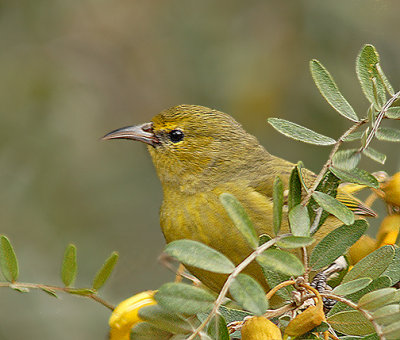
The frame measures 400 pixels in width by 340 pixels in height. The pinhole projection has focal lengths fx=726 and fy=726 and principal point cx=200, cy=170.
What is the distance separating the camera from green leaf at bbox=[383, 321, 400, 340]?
1.50 meters

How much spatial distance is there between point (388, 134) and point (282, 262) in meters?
0.57

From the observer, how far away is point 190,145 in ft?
11.3

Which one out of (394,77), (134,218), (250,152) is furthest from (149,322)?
(134,218)

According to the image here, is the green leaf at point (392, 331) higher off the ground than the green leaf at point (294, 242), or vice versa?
the green leaf at point (294, 242)

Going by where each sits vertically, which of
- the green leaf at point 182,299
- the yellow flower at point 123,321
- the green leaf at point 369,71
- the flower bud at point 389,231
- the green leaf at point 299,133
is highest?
the green leaf at point 369,71

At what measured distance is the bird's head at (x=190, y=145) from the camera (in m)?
3.39

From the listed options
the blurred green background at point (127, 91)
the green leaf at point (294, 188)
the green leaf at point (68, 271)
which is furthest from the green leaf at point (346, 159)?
the blurred green background at point (127, 91)

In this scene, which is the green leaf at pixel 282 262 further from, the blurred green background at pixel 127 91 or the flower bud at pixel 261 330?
the blurred green background at pixel 127 91

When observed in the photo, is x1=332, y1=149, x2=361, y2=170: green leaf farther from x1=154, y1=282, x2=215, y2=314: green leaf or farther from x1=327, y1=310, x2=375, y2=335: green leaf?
x1=154, y1=282, x2=215, y2=314: green leaf

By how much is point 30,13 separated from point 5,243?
4480 millimetres

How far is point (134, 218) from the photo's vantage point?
6.30 meters

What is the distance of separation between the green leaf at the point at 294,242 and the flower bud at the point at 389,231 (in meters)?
0.96

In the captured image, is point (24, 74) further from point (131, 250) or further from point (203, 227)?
point (203, 227)

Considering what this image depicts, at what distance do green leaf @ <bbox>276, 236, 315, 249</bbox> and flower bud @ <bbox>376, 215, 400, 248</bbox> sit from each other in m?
0.96
